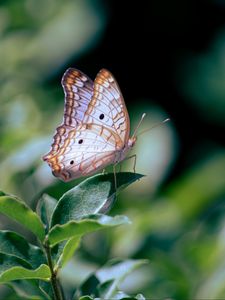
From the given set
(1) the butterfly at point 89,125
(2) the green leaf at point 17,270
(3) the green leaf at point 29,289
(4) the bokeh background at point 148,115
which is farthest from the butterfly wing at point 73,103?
(2) the green leaf at point 17,270

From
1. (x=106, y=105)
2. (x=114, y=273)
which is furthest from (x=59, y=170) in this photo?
(x=114, y=273)

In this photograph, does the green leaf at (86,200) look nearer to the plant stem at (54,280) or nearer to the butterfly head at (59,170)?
the plant stem at (54,280)

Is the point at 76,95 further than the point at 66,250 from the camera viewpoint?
Yes

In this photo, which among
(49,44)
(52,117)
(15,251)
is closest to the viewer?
(15,251)

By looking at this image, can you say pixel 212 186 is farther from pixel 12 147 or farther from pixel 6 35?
pixel 6 35

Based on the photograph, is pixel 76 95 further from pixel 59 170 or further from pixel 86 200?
pixel 86 200

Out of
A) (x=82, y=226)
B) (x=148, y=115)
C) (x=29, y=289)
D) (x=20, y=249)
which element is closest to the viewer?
(x=82, y=226)

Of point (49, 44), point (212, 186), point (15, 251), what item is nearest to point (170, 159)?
point (212, 186)
